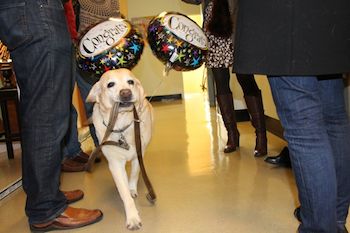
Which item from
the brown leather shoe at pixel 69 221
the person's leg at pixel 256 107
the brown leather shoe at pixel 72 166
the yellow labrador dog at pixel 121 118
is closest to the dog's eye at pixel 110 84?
the yellow labrador dog at pixel 121 118

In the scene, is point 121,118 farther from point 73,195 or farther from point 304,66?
point 304,66

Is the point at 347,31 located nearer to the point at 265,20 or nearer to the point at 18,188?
the point at 265,20

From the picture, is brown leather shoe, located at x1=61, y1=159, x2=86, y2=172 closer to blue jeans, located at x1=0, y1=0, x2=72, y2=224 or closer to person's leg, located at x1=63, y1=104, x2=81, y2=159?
person's leg, located at x1=63, y1=104, x2=81, y2=159

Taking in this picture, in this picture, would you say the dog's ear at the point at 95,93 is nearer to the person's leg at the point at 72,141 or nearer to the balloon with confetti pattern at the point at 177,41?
the balloon with confetti pattern at the point at 177,41

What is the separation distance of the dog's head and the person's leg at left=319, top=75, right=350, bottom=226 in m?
0.73

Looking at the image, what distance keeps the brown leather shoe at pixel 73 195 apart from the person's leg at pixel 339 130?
1187mm

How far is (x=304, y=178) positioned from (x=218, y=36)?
57.1 inches

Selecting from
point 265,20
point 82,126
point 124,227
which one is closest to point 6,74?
point 82,126

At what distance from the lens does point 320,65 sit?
860 millimetres

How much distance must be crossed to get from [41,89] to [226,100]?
1.36 m

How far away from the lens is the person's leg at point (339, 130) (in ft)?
3.25

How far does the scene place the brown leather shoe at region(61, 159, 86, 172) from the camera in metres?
2.22

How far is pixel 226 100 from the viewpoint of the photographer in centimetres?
234

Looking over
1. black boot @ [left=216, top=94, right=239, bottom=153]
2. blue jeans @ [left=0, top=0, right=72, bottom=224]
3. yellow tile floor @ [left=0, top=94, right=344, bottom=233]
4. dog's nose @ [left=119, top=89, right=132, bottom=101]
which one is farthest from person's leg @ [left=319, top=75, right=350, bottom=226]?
black boot @ [left=216, top=94, right=239, bottom=153]
